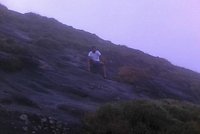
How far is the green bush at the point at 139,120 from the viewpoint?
54.6 feet

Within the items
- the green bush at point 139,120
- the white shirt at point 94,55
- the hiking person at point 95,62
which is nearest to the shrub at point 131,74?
the hiking person at point 95,62

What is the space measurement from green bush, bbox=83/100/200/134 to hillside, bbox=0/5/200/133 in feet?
4.07

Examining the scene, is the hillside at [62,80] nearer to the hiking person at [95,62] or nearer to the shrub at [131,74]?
the shrub at [131,74]

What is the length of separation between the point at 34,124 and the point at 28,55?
976 centimetres

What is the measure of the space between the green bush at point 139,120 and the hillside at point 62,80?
48.9 inches

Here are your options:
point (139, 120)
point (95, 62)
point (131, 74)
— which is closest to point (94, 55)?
point (95, 62)

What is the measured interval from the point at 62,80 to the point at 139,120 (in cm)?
840

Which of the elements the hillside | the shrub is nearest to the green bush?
the hillside

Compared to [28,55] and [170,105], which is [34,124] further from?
[28,55]

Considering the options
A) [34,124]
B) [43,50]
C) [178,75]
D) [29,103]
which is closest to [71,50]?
[43,50]

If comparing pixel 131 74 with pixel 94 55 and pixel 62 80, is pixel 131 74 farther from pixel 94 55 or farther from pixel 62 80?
pixel 62 80

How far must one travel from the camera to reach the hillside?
62.0 feet

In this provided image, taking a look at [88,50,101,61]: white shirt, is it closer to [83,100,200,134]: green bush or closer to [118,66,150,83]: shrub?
[118,66,150,83]: shrub

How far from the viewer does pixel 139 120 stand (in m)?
17.3
